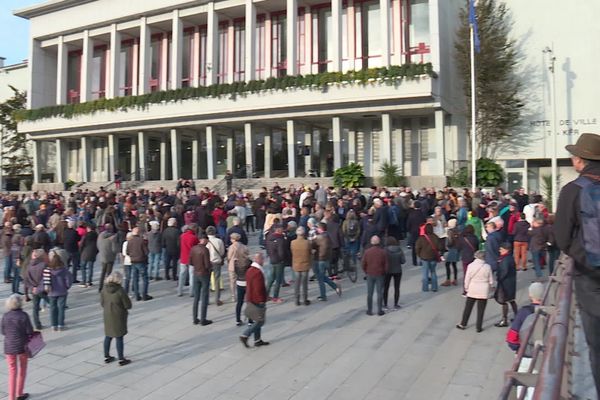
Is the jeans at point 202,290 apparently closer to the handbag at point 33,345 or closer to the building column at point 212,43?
the handbag at point 33,345

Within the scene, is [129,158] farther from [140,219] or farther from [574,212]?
[574,212]

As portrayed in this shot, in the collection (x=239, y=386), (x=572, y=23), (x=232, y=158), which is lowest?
(x=239, y=386)

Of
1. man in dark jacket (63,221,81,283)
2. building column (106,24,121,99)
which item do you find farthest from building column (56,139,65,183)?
man in dark jacket (63,221,81,283)

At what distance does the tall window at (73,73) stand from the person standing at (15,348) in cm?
4011

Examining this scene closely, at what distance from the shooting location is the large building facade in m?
28.6

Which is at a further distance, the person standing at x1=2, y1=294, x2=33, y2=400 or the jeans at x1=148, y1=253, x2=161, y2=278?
the jeans at x1=148, y1=253, x2=161, y2=278

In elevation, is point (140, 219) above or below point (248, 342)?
above

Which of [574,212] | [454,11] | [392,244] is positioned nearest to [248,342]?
[392,244]

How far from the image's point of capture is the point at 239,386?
22.3 ft

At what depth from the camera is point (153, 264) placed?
502 inches

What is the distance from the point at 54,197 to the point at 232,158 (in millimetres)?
16671

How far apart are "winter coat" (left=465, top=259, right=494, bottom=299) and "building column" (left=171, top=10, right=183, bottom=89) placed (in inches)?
1169

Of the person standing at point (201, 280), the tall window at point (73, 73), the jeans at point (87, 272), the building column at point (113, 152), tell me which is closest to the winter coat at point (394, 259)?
the person standing at point (201, 280)

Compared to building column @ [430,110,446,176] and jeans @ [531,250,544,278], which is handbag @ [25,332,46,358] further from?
building column @ [430,110,446,176]
